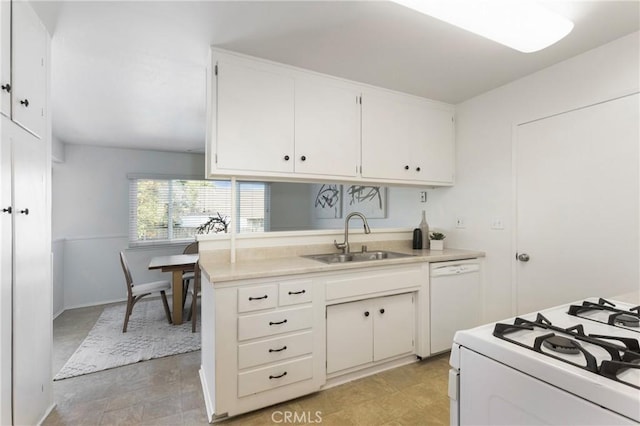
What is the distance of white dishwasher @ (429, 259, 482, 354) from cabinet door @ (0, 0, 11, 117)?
2.69m

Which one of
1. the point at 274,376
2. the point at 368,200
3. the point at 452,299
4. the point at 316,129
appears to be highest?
the point at 316,129

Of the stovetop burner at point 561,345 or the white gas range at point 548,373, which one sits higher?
the stovetop burner at point 561,345

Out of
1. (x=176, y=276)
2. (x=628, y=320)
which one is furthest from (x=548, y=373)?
(x=176, y=276)

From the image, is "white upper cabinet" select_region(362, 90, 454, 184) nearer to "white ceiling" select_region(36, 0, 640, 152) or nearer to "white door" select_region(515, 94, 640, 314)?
"white ceiling" select_region(36, 0, 640, 152)

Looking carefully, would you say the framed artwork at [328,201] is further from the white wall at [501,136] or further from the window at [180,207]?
the white wall at [501,136]

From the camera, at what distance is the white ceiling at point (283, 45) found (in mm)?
1592

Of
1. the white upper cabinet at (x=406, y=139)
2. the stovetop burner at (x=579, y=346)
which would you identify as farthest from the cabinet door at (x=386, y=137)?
the stovetop burner at (x=579, y=346)

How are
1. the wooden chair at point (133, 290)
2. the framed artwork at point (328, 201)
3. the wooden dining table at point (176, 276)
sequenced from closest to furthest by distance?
the wooden chair at point (133, 290) → the wooden dining table at point (176, 276) → the framed artwork at point (328, 201)

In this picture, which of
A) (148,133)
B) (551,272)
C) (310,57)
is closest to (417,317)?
(551,272)

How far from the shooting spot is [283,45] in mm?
1938

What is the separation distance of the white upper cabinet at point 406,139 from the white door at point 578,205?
65cm

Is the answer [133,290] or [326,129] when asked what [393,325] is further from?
[133,290]

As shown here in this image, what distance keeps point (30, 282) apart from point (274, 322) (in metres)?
1.30

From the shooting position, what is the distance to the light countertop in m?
1.72
